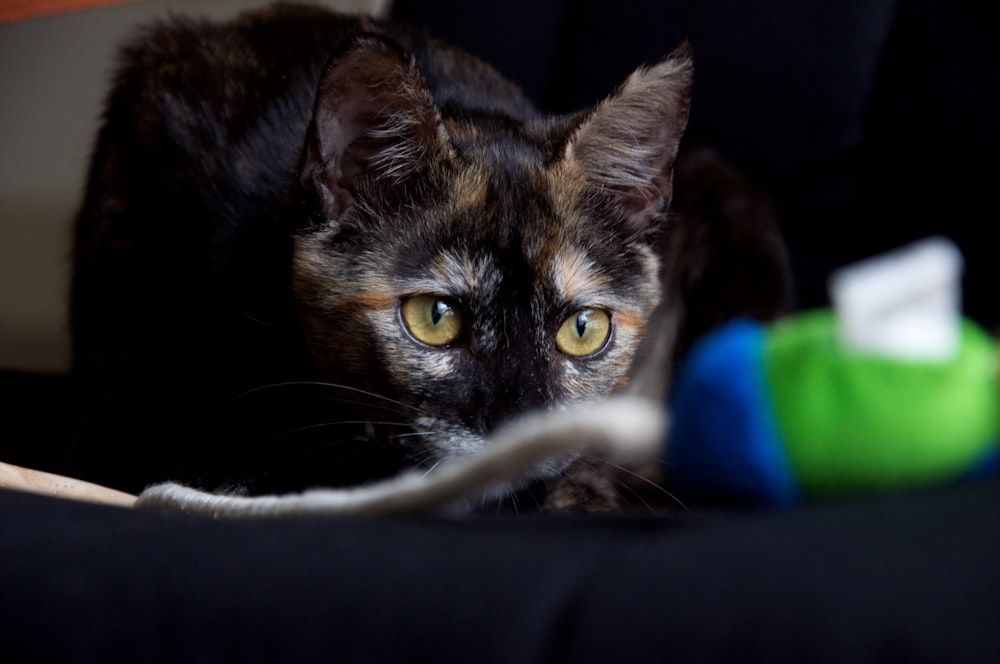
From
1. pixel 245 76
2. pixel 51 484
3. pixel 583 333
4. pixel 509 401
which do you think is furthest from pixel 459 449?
pixel 245 76

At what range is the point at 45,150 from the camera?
2174 millimetres

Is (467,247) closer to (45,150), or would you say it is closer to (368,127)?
(368,127)

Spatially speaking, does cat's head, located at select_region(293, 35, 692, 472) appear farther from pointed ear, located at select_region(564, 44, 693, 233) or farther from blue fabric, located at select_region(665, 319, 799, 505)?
blue fabric, located at select_region(665, 319, 799, 505)

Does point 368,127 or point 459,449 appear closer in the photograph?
point 459,449

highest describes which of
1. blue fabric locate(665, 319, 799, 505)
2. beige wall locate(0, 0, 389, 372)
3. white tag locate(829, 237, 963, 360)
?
white tag locate(829, 237, 963, 360)

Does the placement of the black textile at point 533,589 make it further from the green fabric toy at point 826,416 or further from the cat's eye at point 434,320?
the cat's eye at point 434,320

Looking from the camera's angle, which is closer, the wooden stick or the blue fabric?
the blue fabric

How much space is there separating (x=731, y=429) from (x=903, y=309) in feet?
0.31

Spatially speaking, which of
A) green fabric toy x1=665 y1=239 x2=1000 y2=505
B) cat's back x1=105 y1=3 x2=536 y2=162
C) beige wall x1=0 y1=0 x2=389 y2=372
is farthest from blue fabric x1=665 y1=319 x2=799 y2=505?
beige wall x1=0 y1=0 x2=389 y2=372

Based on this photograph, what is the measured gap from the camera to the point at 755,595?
Result: 399 mm

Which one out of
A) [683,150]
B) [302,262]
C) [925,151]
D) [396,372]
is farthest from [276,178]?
[925,151]

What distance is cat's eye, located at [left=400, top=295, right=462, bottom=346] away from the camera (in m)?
0.95

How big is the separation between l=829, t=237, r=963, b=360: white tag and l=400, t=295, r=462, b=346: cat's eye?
562 millimetres

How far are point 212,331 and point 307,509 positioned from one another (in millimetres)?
659
